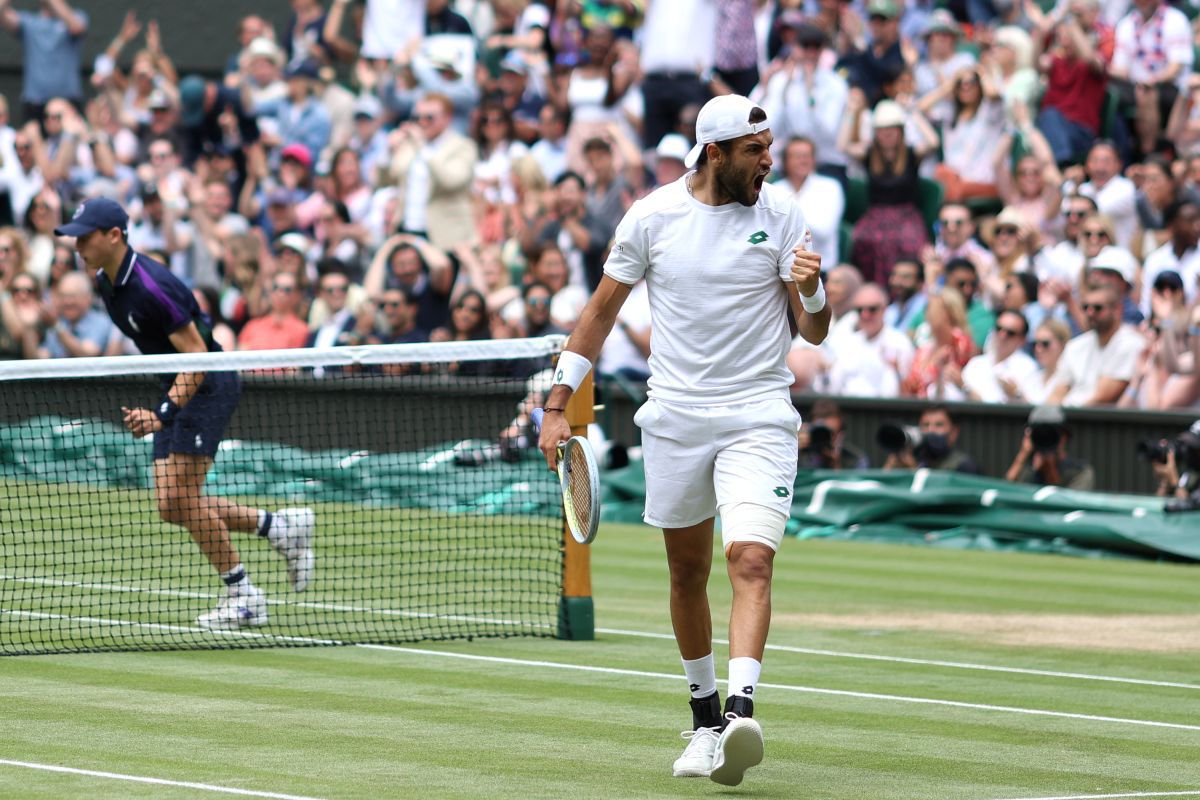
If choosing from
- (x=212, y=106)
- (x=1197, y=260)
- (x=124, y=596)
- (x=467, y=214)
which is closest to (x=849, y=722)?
(x=124, y=596)

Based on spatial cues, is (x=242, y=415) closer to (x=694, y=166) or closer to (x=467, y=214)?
(x=467, y=214)

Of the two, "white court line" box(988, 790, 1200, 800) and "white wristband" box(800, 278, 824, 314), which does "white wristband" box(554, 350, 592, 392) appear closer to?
"white wristband" box(800, 278, 824, 314)

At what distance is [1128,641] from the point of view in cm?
1159

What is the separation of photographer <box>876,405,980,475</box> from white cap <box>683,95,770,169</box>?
32.8ft

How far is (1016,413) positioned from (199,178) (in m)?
11.1

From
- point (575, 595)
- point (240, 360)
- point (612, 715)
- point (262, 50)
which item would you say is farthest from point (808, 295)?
point (262, 50)

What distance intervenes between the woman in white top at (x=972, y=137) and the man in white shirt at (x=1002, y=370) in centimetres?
331

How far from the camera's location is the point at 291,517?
11.7m

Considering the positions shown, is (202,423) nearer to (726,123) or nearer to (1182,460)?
(726,123)

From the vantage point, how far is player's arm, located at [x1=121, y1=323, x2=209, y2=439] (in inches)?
422

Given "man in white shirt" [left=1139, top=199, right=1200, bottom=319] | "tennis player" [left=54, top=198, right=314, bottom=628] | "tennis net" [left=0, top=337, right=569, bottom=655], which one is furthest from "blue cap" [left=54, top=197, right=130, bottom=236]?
"man in white shirt" [left=1139, top=199, right=1200, bottom=319]

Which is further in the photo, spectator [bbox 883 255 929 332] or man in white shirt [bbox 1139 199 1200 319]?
spectator [bbox 883 255 929 332]

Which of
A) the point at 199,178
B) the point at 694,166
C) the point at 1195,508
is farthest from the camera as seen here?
the point at 199,178

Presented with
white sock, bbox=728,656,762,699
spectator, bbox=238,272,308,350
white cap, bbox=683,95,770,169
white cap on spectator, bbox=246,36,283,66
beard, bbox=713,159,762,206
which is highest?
white cap on spectator, bbox=246,36,283,66
